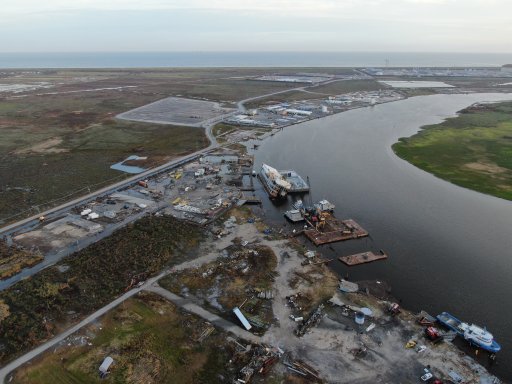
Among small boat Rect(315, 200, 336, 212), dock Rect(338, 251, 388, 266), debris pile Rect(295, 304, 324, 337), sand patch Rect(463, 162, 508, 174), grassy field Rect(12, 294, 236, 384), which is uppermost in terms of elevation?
sand patch Rect(463, 162, 508, 174)

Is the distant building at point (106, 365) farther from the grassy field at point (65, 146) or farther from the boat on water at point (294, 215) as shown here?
the grassy field at point (65, 146)

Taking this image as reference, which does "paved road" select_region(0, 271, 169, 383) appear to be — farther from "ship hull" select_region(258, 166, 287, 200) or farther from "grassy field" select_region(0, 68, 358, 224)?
"grassy field" select_region(0, 68, 358, 224)

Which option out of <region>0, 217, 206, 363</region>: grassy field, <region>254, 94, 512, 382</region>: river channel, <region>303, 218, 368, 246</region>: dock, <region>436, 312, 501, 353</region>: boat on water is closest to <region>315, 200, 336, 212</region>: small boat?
<region>254, 94, 512, 382</region>: river channel

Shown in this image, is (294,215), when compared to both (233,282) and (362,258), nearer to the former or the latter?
(362,258)

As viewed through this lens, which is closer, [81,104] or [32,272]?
[32,272]

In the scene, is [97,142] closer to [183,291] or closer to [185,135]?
[185,135]

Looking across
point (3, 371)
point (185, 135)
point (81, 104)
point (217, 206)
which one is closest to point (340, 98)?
point (185, 135)
